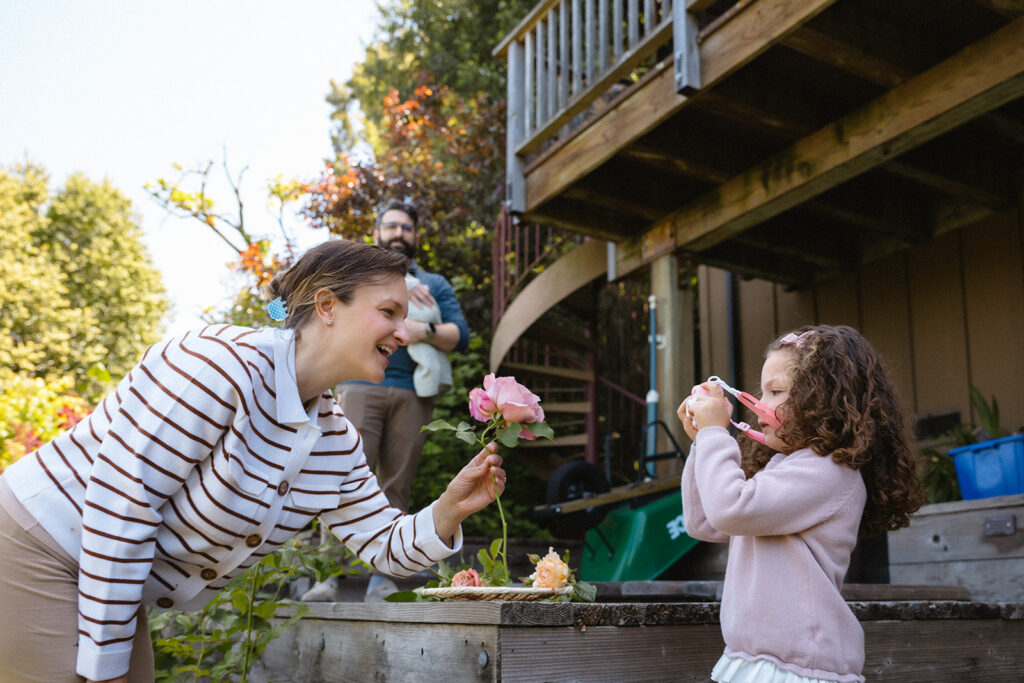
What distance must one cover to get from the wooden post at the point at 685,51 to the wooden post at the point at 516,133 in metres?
1.42

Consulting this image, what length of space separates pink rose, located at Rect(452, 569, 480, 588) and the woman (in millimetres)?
62

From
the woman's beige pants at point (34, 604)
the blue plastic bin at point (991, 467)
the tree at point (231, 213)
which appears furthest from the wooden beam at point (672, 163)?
the tree at point (231, 213)

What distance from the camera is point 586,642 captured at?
158cm

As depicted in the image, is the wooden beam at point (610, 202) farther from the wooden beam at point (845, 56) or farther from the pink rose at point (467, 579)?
the pink rose at point (467, 579)

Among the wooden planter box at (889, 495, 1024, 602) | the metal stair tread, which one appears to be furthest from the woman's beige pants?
the metal stair tread

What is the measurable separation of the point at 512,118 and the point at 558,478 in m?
2.04

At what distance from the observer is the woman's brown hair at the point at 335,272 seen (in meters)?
1.63

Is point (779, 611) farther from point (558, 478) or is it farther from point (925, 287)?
point (925, 287)

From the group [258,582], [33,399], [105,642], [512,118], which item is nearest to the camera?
[105,642]

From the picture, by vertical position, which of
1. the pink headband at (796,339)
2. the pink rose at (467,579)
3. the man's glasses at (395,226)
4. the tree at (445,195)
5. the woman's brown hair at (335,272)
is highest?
the tree at (445,195)

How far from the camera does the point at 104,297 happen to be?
826 inches

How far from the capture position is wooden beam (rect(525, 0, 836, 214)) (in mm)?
3172

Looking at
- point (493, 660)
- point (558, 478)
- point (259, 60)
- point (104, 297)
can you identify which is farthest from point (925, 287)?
point (104, 297)

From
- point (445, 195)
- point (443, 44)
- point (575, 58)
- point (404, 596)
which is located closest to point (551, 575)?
point (404, 596)
